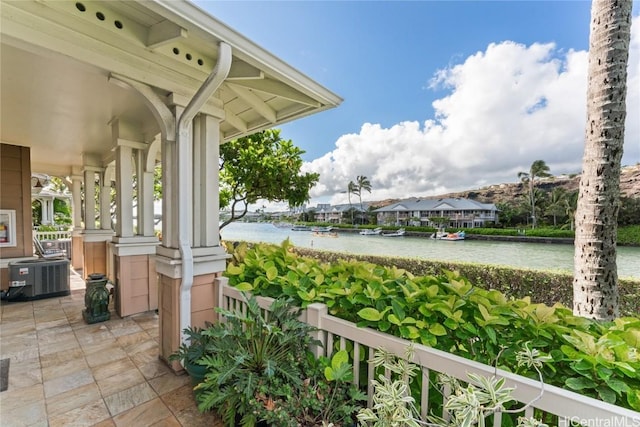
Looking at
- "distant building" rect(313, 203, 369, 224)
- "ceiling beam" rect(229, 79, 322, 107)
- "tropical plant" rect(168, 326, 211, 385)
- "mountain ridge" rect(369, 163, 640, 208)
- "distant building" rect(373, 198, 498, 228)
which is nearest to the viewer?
"tropical plant" rect(168, 326, 211, 385)

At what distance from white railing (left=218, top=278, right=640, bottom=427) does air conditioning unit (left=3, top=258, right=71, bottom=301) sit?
4.93 meters

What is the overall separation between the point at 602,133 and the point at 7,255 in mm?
8376

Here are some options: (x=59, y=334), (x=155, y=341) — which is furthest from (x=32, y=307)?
(x=155, y=341)

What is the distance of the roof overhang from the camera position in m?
1.65

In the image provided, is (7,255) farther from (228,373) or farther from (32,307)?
(228,373)

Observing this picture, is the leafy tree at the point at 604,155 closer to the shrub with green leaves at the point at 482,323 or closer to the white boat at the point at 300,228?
the shrub with green leaves at the point at 482,323

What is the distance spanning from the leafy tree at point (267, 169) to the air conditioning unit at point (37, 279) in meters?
3.91

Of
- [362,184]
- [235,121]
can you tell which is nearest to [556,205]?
[362,184]

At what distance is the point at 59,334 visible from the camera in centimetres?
315

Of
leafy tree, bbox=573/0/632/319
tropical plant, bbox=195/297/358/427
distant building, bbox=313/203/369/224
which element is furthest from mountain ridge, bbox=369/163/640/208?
tropical plant, bbox=195/297/358/427

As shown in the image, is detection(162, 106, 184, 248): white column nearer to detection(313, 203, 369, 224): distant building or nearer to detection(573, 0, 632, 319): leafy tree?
detection(573, 0, 632, 319): leafy tree

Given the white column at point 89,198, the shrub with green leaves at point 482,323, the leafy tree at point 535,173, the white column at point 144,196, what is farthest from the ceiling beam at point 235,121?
the leafy tree at point 535,173

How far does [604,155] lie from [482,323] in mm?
1925

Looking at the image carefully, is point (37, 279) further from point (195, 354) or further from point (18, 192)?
point (195, 354)
